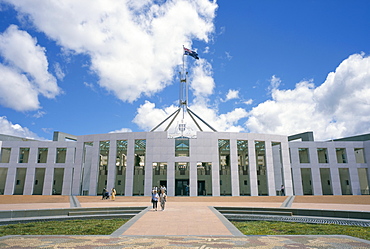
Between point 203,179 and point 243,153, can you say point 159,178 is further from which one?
point 243,153

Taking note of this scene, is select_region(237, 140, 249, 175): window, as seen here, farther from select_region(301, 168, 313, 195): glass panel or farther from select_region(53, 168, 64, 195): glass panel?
select_region(53, 168, 64, 195): glass panel

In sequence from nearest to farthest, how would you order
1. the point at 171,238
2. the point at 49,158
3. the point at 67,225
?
the point at 171,238
the point at 67,225
the point at 49,158

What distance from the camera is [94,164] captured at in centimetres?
3631

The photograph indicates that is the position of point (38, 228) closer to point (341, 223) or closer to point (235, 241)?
point (235, 241)

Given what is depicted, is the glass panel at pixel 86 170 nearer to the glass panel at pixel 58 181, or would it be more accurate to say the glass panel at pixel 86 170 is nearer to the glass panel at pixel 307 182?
the glass panel at pixel 58 181

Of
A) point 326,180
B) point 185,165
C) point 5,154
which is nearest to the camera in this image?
point 185,165

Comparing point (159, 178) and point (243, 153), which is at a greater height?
point (243, 153)

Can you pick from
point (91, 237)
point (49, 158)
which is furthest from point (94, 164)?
point (91, 237)

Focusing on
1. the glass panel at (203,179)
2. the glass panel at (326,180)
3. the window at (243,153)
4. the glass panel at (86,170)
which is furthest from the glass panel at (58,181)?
the glass panel at (326,180)

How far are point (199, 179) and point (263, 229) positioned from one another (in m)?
29.3

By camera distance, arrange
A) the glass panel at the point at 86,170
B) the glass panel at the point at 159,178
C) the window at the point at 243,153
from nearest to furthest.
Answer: the window at the point at 243,153, the glass panel at the point at 159,178, the glass panel at the point at 86,170

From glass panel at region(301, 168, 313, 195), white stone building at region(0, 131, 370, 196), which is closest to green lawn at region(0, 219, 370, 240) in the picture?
white stone building at region(0, 131, 370, 196)

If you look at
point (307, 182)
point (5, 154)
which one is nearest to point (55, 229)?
point (5, 154)

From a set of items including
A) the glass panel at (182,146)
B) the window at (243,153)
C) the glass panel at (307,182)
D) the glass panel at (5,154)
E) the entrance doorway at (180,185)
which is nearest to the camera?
the glass panel at (182,146)
